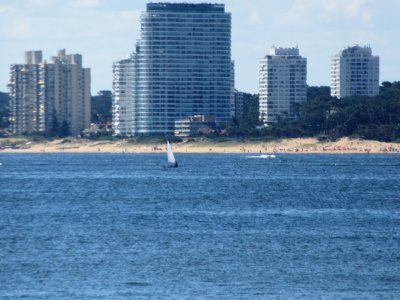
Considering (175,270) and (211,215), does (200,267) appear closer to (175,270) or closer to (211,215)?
(175,270)

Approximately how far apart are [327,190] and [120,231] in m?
56.6

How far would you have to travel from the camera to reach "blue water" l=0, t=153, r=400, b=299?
2434 inches

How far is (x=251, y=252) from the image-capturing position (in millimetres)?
74312

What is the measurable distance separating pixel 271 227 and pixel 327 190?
5157 cm

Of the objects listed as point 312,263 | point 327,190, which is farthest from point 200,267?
point 327,190

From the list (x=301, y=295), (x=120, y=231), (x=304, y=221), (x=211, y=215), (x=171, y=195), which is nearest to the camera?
(x=301, y=295)

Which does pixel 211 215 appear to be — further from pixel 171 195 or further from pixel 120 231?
pixel 171 195

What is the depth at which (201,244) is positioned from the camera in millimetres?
78375

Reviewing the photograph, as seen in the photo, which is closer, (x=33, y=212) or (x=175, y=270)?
(x=175, y=270)

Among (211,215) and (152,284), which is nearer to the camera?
(152,284)

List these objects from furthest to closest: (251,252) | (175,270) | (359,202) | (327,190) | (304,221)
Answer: (327,190), (359,202), (304,221), (251,252), (175,270)

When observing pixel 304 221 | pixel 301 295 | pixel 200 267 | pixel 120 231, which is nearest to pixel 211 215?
pixel 304 221

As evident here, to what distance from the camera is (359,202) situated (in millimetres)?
118688

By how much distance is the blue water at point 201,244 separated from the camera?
61812 mm
